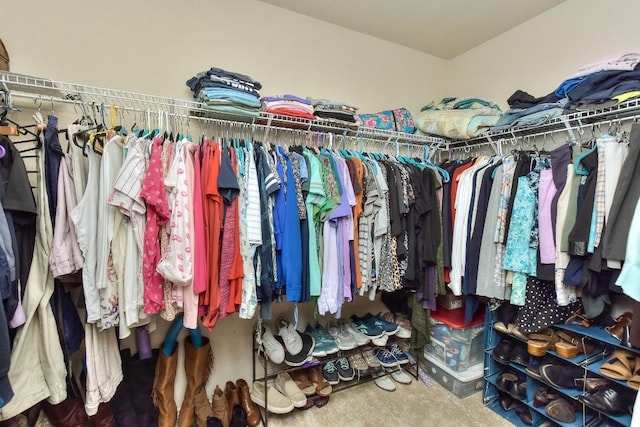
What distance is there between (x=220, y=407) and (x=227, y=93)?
1.69 metres

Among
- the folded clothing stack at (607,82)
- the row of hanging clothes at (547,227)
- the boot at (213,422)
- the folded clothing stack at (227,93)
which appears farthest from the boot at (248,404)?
the folded clothing stack at (607,82)

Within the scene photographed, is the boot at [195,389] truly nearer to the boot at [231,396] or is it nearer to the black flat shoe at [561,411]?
the boot at [231,396]

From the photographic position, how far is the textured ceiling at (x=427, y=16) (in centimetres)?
189

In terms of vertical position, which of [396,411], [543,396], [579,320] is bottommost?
[396,411]

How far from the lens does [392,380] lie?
6.84ft

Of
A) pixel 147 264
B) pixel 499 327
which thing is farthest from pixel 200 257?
pixel 499 327

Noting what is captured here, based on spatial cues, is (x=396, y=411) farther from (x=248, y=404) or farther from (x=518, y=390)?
(x=248, y=404)

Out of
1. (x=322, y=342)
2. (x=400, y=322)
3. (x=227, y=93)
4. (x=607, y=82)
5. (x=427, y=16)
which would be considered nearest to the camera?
(x=607, y=82)

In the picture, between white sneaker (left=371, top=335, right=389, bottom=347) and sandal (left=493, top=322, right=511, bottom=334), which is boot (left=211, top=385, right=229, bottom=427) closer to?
white sneaker (left=371, top=335, right=389, bottom=347)

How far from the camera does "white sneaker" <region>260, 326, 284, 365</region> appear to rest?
5.68 ft

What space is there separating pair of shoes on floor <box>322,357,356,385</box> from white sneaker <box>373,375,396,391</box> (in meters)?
0.20

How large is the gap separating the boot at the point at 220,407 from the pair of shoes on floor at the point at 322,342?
56 cm

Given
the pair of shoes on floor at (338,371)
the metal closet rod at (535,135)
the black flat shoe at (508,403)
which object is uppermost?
the metal closet rod at (535,135)

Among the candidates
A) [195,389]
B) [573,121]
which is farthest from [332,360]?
[573,121]
